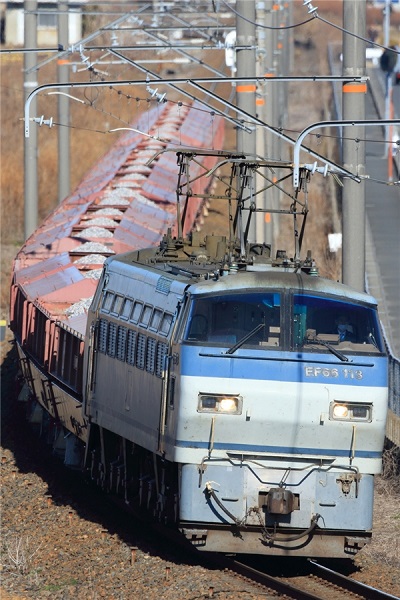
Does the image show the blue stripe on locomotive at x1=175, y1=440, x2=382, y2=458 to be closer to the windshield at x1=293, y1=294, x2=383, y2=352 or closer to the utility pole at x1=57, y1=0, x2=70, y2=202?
the windshield at x1=293, y1=294, x2=383, y2=352

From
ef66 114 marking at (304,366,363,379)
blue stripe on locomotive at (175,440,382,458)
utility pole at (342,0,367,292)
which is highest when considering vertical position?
utility pole at (342,0,367,292)

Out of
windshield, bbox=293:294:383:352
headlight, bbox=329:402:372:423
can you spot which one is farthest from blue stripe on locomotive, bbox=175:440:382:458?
windshield, bbox=293:294:383:352

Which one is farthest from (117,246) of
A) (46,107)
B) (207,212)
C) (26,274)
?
(46,107)

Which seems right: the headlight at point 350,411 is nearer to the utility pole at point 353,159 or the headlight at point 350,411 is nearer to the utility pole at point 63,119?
the utility pole at point 353,159

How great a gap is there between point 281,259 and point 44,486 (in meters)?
5.24

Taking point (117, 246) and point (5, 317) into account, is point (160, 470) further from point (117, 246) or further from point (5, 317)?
point (5, 317)

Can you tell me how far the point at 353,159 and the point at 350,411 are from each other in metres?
4.50

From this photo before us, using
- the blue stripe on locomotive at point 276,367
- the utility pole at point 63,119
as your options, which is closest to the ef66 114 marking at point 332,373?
the blue stripe on locomotive at point 276,367

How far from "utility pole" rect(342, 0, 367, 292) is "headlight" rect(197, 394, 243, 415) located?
400cm

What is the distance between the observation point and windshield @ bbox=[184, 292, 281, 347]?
12477 millimetres

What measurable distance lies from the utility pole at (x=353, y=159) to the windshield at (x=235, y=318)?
347 centimetres

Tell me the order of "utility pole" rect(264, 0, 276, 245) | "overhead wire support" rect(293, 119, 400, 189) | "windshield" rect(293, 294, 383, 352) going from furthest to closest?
"utility pole" rect(264, 0, 276, 245)
"overhead wire support" rect(293, 119, 400, 189)
"windshield" rect(293, 294, 383, 352)

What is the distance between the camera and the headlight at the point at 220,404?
1227 cm

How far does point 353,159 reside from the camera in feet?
52.2
